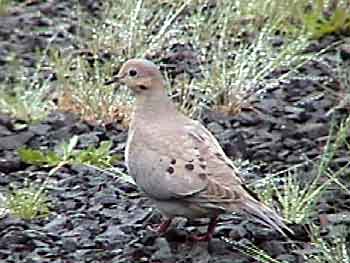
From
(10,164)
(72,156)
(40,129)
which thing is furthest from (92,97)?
(10,164)

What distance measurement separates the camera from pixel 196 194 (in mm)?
4516

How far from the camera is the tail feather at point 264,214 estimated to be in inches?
173

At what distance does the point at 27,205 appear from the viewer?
508 cm

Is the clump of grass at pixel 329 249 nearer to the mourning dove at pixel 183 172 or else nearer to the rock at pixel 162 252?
the mourning dove at pixel 183 172

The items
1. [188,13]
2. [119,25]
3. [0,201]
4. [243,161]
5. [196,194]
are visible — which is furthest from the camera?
[188,13]

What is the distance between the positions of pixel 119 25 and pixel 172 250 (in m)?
2.50

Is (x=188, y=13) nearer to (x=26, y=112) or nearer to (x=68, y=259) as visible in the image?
(x=26, y=112)

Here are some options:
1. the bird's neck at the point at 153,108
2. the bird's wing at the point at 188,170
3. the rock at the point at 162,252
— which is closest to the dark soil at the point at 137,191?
the rock at the point at 162,252

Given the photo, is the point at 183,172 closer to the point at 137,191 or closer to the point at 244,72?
the point at 137,191

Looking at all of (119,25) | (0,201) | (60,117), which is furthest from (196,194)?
(119,25)

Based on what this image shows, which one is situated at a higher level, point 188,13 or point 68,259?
point 188,13

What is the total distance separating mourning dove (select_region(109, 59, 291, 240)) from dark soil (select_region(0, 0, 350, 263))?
15cm

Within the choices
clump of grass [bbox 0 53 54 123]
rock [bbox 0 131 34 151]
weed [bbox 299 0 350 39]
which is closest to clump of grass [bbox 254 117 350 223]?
rock [bbox 0 131 34 151]

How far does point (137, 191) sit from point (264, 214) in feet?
3.71
